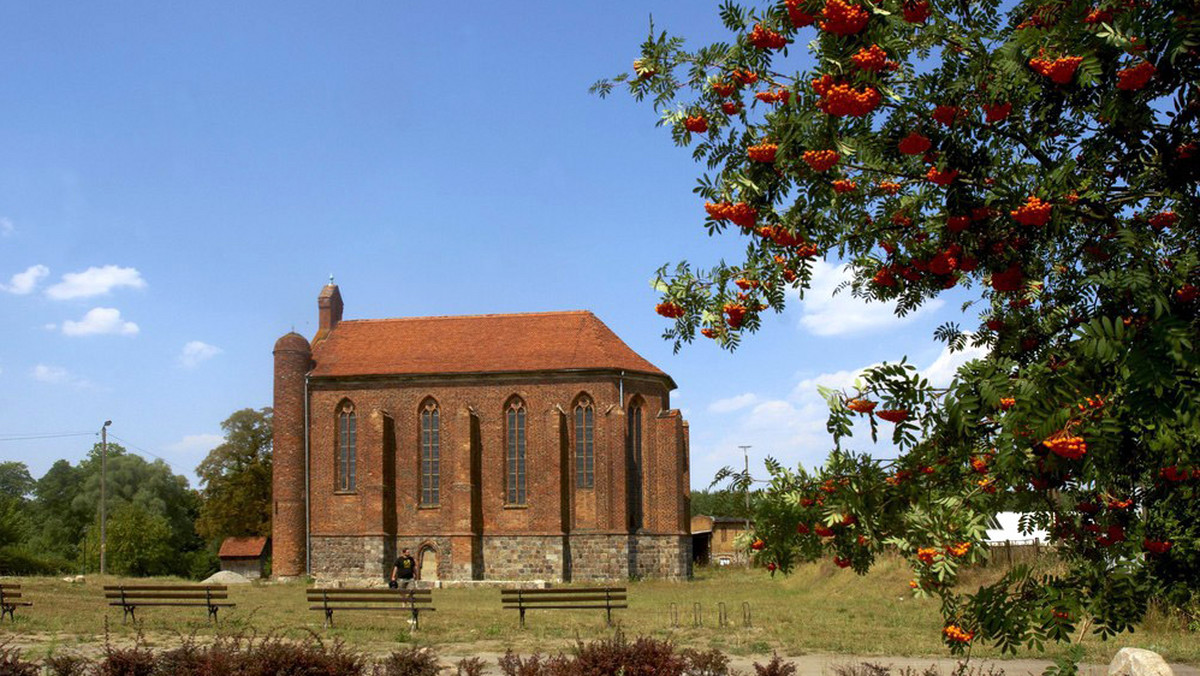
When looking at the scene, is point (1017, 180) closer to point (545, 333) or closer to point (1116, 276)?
point (1116, 276)

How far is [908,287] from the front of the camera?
7125 mm

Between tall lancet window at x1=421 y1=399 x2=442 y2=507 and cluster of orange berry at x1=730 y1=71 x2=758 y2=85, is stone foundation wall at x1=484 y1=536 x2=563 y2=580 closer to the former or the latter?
tall lancet window at x1=421 y1=399 x2=442 y2=507

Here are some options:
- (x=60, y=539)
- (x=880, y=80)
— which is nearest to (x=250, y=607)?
(x=880, y=80)

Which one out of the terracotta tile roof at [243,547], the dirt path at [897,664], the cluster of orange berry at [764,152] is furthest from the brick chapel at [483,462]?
the cluster of orange berry at [764,152]

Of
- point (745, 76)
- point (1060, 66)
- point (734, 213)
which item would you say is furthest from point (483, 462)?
point (1060, 66)

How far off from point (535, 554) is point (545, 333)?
10.5m

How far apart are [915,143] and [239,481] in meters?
55.7

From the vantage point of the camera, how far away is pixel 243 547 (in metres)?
50.0

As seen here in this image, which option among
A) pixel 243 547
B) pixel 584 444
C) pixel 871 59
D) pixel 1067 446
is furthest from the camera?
pixel 243 547

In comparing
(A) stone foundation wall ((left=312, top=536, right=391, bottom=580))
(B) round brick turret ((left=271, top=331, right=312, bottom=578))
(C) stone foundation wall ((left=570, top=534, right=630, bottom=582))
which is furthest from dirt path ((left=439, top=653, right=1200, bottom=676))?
(B) round brick turret ((left=271, top=331, right=312, bottom=578))

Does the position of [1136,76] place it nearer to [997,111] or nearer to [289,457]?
[997,111]

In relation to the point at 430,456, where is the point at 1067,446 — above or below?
below

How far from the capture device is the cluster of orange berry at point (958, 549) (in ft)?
15.6

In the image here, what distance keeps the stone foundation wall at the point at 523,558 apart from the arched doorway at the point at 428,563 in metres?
2.23
